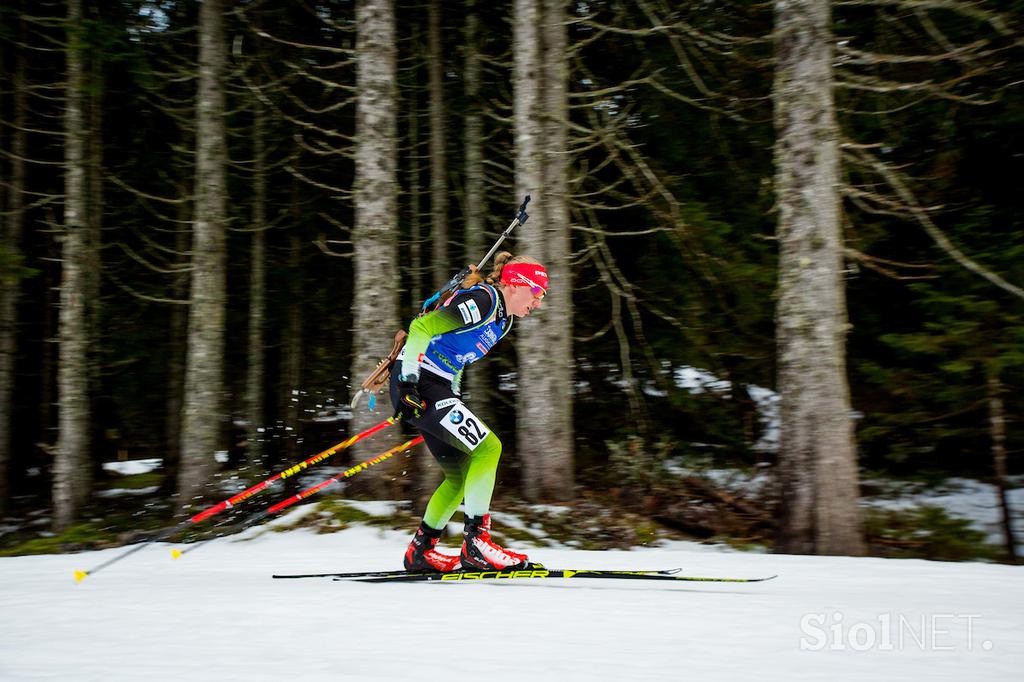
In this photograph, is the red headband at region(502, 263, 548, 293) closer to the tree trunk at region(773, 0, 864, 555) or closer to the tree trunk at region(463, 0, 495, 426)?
the tree trunk at region(773, 0, 864, 555)

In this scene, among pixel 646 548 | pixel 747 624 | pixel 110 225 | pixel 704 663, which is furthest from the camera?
pixel 110 225

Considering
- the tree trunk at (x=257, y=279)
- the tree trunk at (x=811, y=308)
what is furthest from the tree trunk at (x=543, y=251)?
the tree trunk at (x=257, y=279)

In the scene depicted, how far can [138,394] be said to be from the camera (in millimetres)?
15680

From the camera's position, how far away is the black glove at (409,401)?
5078 mm

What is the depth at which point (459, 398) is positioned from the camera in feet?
17.4

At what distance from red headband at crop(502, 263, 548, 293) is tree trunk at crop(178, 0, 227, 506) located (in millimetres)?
6848

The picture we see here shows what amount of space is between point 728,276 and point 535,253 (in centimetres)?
307

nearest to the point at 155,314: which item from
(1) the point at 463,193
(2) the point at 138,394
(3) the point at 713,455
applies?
(2) the point at 138,394

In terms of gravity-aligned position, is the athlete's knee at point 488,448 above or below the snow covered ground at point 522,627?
above

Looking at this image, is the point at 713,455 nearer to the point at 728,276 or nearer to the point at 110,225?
the point at 728,276

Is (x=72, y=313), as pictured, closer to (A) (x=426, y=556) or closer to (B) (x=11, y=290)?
(B) (x=11, y=290)

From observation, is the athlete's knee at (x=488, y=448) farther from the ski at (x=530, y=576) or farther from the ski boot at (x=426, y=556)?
the ski at (x=530, y=576)

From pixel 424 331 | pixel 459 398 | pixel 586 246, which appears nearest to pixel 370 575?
pixel 459 398

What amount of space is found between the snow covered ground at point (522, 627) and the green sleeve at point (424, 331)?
1437 mm
